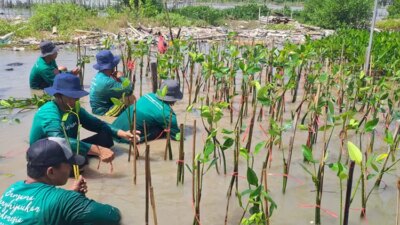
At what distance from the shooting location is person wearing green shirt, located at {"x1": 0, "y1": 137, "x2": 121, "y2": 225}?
2.26 m

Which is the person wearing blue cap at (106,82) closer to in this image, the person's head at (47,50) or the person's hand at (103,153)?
the person's head at (47,50)

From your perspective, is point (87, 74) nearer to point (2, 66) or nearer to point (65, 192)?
point (2, 66)

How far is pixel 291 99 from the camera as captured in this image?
23.9 ft

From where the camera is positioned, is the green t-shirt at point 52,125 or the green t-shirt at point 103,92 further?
the green t-shirt at point 103,92

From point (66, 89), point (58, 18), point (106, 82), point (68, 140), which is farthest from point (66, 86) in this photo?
point (58, 18)

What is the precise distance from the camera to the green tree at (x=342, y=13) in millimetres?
21766

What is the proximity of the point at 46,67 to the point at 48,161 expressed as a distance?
4911 mm

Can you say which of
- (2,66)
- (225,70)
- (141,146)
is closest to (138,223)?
(141,146)

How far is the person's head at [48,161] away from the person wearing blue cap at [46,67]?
4.37 m

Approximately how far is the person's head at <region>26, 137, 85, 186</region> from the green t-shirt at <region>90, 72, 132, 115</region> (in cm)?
303

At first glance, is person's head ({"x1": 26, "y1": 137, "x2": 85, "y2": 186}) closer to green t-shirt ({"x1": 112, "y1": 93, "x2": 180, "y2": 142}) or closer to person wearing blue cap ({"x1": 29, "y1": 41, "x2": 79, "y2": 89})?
green t-shirt ({"x1": 112, "y1": 93, "x2": 180, "y2": 142})

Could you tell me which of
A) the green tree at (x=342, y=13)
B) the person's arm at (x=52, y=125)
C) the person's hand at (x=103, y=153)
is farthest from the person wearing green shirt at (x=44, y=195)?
the green tree at (x=342, y=13)

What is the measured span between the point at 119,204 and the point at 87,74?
638 centimetres

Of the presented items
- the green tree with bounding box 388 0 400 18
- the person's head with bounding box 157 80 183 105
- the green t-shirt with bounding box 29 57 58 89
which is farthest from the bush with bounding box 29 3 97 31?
the green tree with bounding box 388 0 400 18
